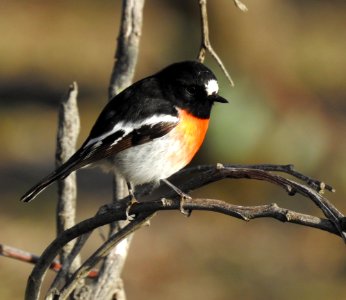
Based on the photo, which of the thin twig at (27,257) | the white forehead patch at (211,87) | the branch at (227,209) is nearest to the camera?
the branch at (227,209)

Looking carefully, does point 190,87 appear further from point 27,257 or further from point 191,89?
point 27,257

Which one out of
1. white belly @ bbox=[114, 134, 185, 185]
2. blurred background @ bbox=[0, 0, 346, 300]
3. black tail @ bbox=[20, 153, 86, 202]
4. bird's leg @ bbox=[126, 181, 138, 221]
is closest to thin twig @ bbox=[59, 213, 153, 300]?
bird's leg @ bbox=[126, 181, 138, 221]

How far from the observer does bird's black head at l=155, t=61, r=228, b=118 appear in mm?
3734

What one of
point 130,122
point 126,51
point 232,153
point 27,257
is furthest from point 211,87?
point 232,153

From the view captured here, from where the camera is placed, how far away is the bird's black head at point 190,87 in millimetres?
3734

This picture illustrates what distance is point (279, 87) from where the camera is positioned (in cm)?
897

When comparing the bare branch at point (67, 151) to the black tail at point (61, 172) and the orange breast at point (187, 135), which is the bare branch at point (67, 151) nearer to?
the black tail at point (61, 172)

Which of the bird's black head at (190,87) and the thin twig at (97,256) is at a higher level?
the bird's black head at (190,87)

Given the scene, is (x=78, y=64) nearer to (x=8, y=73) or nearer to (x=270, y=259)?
(x=8, y=73)

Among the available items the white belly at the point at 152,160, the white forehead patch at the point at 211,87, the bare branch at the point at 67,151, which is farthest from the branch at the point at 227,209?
the white forehead patch at the point at 211,87

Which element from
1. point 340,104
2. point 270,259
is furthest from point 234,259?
point 340,104

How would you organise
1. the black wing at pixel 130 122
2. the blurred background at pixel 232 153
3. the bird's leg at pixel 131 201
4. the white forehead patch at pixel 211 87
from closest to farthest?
1. the bird's leg at pixel 131 201
2. the black wing at pixel 130 122
3. the white forehead patch at pixel 211 87
4. the blurred background at pixel 232 153

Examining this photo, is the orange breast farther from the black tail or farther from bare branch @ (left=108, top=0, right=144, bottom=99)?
bare branch @ (left=108, top=0, right=144, bottom=99)

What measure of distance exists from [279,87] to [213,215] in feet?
5.84
